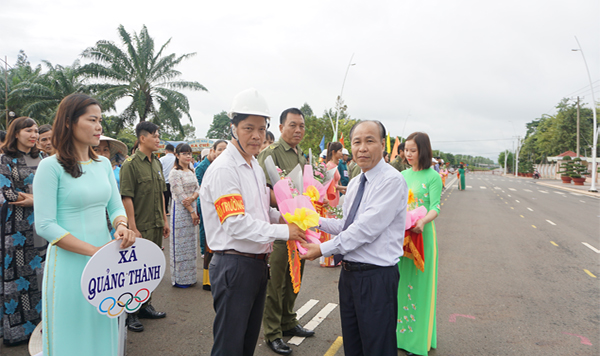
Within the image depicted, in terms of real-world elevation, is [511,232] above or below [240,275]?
below

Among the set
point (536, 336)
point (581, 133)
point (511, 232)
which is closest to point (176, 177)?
point (536, 336)

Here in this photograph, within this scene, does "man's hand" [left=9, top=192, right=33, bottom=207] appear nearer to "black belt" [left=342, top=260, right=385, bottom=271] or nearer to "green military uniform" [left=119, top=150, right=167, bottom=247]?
"green military uniform" [left=119, top=150, right=167, bottom=247]

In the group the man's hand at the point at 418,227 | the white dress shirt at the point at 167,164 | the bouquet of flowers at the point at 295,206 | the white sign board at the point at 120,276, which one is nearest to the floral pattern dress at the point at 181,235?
the white sign board at the point at 120,276

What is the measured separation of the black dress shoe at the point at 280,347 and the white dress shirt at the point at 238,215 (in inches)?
58.8

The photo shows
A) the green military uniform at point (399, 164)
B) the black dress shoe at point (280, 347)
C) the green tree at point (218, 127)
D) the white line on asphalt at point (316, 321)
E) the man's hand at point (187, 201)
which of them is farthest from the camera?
the green tree at point (218, 127)

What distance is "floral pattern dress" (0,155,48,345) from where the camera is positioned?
10.9 feet

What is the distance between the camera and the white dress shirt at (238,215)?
200 centimetres

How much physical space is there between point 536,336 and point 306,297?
256 centimetres

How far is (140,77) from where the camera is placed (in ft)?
70.1

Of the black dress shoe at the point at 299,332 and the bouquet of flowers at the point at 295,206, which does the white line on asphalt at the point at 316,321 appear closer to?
the black dress shoe at the point at 299,332

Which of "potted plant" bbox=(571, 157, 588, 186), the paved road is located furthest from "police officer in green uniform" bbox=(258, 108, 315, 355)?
"potted plant" bbox=(571, 157, 588, 186)

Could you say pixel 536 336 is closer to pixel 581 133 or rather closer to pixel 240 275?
pixel 240 275

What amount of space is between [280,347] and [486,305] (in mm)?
2861

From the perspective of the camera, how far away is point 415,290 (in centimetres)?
332
